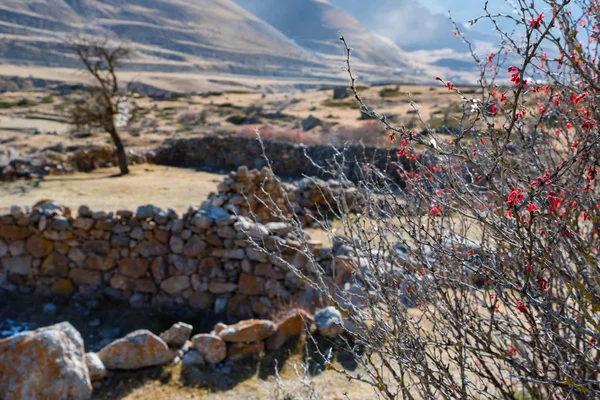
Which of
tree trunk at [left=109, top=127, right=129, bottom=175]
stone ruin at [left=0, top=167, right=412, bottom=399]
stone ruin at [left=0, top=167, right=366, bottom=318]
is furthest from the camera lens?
tree trunk at [left=109, top=127, right=129, bottom=175]

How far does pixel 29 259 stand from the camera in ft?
25.6

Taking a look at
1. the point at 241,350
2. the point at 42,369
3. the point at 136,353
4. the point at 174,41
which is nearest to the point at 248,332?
the point at 241,350

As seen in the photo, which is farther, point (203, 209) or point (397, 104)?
point (397, 104)

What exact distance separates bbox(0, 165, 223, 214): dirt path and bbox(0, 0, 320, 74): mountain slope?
86.4 metres

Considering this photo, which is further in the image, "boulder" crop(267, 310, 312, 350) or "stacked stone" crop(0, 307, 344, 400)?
"boulder" crop(267, 310, 312, 350)

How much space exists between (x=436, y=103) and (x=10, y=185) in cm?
2892

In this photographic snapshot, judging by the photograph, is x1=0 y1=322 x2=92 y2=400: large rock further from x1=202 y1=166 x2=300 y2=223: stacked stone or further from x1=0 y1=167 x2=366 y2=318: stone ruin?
x1=202 y1=166 x2=300 y2=223: stacked stone

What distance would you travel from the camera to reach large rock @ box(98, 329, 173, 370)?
492 centimetres

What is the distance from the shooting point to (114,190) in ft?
40.4

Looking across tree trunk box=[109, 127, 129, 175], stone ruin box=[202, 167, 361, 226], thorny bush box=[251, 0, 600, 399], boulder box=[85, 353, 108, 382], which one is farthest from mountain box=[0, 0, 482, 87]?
thorny bush box=[251, 0, 600, 399]

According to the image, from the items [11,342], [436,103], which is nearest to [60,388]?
[11,342]

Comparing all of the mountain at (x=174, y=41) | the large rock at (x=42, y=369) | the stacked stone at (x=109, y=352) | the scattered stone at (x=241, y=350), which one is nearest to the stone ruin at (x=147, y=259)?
the stacked stone at (x=109, y=352)

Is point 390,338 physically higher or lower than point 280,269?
higher

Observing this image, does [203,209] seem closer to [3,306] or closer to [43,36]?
[3,306]
